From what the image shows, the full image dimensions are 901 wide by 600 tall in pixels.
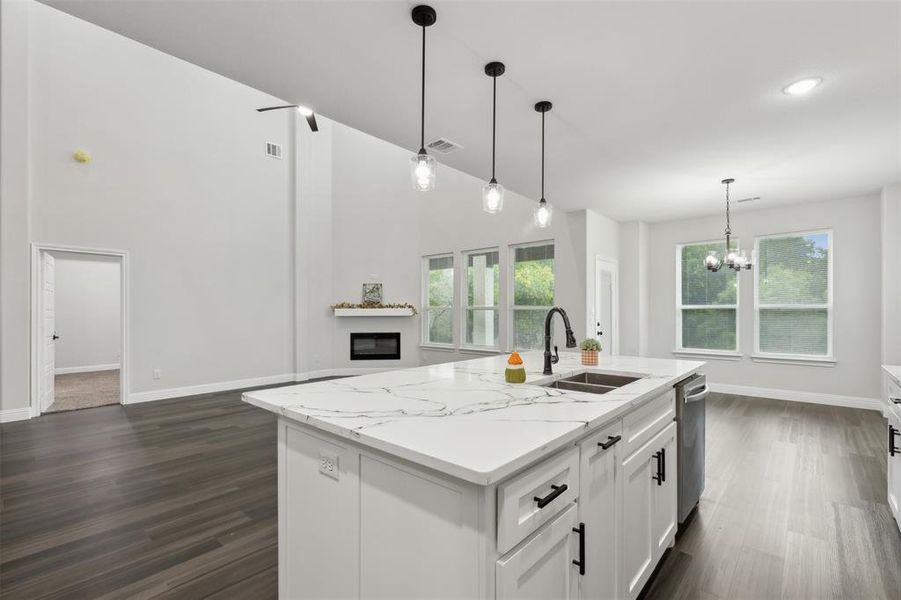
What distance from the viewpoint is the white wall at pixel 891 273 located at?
183 inches

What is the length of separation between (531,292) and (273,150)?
15.4 ft

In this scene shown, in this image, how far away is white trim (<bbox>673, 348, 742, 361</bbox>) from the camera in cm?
595

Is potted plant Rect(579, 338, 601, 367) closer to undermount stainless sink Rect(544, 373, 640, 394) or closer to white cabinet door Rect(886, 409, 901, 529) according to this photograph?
undermount stainless sink Rect(544, 373, 640, 394)

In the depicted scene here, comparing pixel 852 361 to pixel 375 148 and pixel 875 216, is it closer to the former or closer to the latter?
pixel 875 216

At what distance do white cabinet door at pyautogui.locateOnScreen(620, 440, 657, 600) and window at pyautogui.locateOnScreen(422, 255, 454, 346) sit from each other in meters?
5.67

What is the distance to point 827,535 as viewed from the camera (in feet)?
7.72

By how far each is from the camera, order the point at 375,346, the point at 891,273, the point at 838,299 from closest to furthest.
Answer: the point at 891,273
the point at 838,299
the point at 375,346

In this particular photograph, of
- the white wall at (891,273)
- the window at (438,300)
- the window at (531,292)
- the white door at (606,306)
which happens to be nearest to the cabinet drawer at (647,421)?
the white door at (606,306)

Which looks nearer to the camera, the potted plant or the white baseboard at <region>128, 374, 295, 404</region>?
the potted plant

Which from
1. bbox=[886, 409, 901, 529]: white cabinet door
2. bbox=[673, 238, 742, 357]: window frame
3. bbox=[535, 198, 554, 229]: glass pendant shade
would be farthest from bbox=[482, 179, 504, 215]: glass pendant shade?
bbox=[673, 238, 742, 357]: window frame

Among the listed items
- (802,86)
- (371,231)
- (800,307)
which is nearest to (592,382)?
(802,86)

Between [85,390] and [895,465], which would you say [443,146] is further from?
[85,390]

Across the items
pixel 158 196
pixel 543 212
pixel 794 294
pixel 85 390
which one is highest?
pixel 158 196

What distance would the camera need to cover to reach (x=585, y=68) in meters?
2.44
